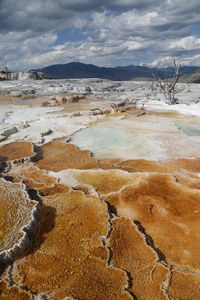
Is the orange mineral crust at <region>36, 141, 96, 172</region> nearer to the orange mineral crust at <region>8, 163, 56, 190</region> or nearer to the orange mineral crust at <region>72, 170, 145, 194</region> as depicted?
the orange mineral crust at <region>8, 163, 56, 190</region>

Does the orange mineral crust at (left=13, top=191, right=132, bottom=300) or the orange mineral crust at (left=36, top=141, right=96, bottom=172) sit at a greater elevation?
the orange mineral crust at (left=36, top=141, right=96, bottom=172)

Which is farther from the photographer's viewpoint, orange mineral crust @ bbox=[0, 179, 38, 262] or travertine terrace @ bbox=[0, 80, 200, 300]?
orange mineral crust @ bbox=[0, 179, 38, 262]

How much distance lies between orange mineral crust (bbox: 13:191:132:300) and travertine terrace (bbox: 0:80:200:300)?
0.02 metres

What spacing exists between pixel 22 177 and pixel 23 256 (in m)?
3.74

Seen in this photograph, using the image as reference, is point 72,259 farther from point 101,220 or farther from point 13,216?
point 13,216

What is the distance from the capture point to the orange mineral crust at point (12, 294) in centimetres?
430

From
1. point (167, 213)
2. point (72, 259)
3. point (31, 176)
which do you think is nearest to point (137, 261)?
point (72, 259)

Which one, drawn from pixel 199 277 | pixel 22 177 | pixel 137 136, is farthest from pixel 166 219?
pixel 137 136

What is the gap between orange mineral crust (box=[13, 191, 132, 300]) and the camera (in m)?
4.40

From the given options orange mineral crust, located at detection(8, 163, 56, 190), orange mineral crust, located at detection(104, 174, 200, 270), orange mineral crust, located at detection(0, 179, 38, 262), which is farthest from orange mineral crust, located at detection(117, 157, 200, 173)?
orange mineral crust, located at detection(0, 179, 38, 262)

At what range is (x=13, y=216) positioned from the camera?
6352mm

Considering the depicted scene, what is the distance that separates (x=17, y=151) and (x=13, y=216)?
514cm

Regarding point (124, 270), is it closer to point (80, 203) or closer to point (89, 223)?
point (89, 223)

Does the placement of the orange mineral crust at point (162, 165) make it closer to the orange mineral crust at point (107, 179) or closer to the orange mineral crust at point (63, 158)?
the orange mineral crust at point (107, 179)
